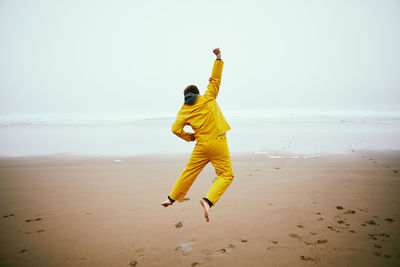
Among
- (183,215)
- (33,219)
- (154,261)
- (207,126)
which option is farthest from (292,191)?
(33,219)

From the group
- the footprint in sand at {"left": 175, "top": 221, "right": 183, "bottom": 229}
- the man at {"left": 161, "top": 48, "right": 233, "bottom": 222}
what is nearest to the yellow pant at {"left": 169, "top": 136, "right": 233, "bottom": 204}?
the man at {"left": 161, "top": 48, "right": 233, "bottom": 222}

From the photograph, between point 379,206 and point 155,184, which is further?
point 155,184

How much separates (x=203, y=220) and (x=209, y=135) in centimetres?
180

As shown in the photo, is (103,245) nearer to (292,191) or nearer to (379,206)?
(292,191)

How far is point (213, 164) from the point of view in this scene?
381 centimetres

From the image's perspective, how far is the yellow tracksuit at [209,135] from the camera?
366 centimetres

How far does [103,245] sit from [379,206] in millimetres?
5203

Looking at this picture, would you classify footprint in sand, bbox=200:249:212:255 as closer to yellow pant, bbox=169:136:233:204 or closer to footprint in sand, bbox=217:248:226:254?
footprint in sand, bbox=217:248:226:254

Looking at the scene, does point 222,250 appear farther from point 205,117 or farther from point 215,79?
point 215,79

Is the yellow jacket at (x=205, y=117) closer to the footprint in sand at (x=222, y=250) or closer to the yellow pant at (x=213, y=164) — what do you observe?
the yellow pant at (x=213, y=164)

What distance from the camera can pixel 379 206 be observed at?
4789 mm

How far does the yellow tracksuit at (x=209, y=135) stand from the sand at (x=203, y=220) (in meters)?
0.94

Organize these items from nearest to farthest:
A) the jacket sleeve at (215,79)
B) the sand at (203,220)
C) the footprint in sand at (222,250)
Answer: the sand at (203,220) < the footprint in sand at (222,250) < the jacket sleeve at (215,79)

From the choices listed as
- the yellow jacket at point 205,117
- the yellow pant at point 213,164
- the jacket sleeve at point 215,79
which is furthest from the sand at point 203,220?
the jacket sleeve at point 215,79
